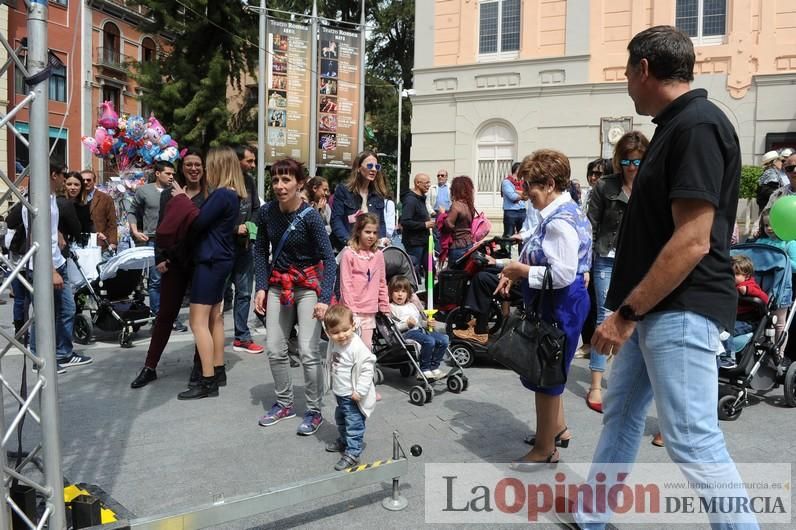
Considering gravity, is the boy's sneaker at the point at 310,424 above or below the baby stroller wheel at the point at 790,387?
below

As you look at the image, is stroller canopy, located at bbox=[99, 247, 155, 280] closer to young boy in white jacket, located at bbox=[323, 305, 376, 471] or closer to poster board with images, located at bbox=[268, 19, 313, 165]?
young boy in white jacket, located at bbox=[323, 305, 376, 471]

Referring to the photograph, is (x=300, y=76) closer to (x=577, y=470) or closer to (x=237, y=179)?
(x=237, y=179)

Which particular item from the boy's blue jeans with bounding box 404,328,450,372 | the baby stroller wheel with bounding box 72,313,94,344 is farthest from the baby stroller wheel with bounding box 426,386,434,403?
the baby stroller wheel with bounding box 72,313,94,344

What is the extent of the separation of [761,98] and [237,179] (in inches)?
591

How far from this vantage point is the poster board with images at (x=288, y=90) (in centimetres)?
1662

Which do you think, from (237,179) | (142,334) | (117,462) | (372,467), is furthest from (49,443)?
(142,334)

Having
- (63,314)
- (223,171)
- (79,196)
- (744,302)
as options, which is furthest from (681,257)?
(79,196)

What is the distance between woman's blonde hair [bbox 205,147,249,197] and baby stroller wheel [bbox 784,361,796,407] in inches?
181

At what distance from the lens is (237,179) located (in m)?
5.16

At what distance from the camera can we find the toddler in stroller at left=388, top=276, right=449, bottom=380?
5.15m

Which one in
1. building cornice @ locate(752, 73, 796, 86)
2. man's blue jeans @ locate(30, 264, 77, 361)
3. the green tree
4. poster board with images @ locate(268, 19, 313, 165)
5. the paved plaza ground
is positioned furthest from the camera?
the green tree

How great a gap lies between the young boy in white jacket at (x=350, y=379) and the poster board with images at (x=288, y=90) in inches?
546

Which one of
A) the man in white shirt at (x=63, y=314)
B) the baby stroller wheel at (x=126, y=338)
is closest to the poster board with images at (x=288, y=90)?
the baby stroller wheel at (x=126, y=338)

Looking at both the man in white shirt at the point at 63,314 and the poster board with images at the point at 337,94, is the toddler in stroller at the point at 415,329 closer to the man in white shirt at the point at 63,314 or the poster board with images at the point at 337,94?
the man in white shirt at the point at 63,314
